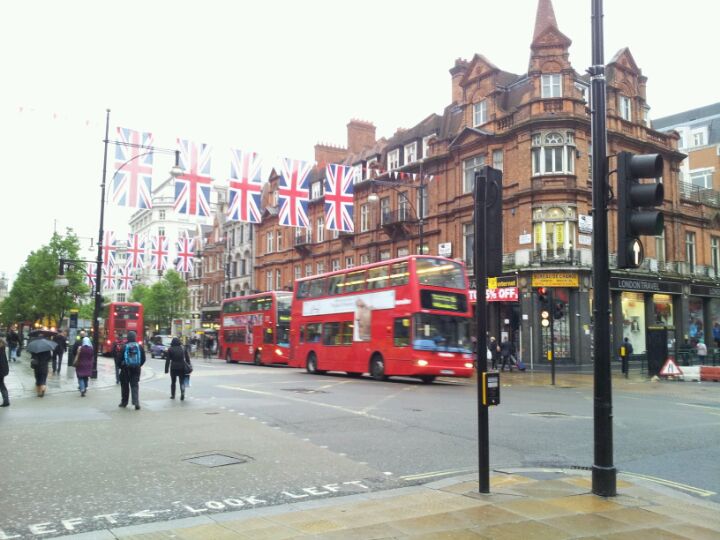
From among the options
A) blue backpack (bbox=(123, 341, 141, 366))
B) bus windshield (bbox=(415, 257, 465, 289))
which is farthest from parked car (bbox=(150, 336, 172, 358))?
blue backpack (bbox=(123, 341, 141, 366))

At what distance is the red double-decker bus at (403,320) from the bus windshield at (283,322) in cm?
811

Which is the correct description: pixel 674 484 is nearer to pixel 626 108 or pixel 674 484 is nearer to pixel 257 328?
pixel 257 328

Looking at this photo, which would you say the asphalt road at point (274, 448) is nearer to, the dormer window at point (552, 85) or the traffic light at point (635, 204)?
the traffic light at point (635, 204)

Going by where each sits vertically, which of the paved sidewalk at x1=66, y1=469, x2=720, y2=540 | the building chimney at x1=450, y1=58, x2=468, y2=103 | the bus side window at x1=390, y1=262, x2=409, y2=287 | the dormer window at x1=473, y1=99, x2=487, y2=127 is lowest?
the paved sidewalk at x1=66, y1=469, x2=720, y2=540

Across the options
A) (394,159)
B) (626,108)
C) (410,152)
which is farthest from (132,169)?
(626,108)

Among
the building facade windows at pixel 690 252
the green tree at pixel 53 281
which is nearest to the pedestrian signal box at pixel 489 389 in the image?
the building facade windows at pixel 690 252

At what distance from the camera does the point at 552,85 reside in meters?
32.6

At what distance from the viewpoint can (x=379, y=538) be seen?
5039mm

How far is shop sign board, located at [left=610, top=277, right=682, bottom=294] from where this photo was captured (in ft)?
110

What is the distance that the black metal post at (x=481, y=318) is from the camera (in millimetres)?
6461

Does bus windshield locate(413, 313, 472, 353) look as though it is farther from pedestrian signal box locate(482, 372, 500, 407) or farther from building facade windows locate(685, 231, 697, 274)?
building facade windows locate(685, 231, 697, 274)

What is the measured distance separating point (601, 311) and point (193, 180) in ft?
59.0

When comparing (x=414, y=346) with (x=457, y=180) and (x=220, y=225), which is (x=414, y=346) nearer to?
(x=457, y=180)

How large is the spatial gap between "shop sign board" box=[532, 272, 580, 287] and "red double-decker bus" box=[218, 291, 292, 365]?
13.3 meters
